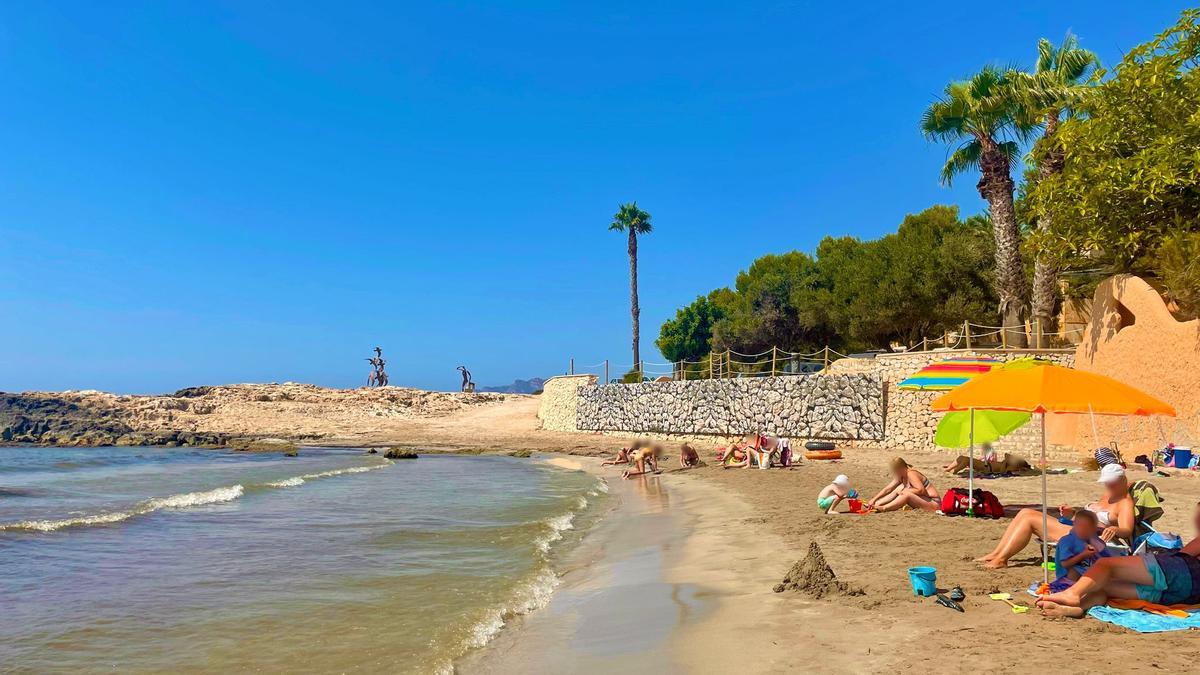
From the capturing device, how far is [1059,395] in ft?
19.0

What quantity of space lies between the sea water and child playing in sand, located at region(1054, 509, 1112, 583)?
4.75 metres

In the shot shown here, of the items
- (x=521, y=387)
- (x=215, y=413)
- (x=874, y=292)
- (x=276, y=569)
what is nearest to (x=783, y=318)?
(x=874, y=292)

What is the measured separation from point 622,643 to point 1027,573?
12.5 feet

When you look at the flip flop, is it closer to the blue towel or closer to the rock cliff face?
the blue towel

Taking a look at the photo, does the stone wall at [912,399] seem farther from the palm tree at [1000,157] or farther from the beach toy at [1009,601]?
the beach toy at [1009,601]

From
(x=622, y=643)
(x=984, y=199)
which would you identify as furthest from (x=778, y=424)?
(x=622, y=643)

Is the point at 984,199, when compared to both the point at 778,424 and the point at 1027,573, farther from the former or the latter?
the point at 1027,573

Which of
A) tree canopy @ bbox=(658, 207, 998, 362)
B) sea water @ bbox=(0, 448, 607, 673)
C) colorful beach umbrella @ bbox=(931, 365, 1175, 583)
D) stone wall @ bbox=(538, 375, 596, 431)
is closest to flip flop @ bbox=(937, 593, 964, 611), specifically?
colorful beach umbrella @ bbox=(931, 365, 1175, 583)

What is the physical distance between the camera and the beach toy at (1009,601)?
18.3ft

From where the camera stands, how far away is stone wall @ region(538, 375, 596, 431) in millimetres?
39156

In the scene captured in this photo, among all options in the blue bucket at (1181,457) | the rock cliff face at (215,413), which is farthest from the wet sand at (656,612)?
the rock cliff face at (215,413)

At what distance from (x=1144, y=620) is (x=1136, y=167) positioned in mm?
11411

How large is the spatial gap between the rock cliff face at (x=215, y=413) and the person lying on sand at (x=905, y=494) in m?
37.5

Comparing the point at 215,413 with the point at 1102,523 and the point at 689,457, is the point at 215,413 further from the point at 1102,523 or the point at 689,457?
the point at 1102,523
